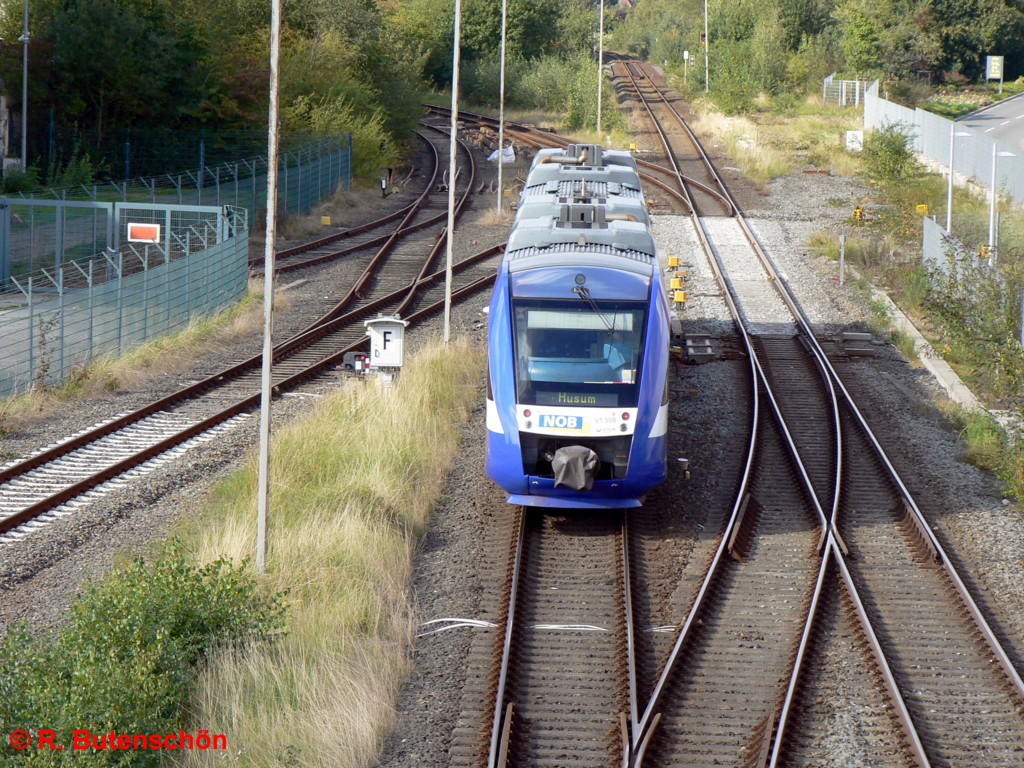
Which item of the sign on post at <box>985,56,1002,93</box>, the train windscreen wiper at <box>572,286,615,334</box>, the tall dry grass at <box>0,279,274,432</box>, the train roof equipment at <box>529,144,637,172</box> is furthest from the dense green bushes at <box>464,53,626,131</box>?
the train windscreen wiper at <box>572,286,615,334</box>

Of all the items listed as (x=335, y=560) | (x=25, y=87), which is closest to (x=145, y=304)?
(x=335, y=560)

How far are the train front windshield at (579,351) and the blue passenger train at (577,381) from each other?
0.03 feet

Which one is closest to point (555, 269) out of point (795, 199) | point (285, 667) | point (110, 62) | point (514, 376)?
point (514, 376)

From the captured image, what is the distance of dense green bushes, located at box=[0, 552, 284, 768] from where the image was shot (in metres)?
7.82

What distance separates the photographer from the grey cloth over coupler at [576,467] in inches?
468

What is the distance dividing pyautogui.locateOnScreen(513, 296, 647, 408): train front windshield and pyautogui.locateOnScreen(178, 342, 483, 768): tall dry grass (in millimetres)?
2137

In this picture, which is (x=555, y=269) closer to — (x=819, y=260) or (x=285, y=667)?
(x=285, y=667)

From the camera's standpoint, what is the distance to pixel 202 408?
18172 millimetres

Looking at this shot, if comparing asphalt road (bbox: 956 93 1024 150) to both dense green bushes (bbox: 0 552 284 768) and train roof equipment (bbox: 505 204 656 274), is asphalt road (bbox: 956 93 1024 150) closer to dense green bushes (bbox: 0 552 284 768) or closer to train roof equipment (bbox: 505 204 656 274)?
train roof equipment (bbox: 505 204 656 274)

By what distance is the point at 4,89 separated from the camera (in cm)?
3997

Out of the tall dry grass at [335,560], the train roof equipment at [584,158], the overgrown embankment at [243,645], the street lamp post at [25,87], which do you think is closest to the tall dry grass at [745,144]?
the train roof equipment at [584,158]

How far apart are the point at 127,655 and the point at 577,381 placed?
5.28 meters

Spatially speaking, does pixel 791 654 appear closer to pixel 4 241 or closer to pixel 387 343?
pixel 387 343

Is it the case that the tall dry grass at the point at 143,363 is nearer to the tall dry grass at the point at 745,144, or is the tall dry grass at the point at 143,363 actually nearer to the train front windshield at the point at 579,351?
the train front windshield at the point at 579,351
